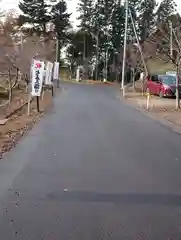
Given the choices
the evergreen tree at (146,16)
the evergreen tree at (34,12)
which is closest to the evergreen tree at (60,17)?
the evergreen tree at (34,12)

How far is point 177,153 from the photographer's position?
10414 millimetres

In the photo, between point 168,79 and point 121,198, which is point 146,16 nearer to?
point 168,79

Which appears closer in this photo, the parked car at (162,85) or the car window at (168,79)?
the parked car at (162,85)

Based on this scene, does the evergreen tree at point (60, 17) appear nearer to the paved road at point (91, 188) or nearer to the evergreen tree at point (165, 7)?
the evergreen tree at point (165, 7)

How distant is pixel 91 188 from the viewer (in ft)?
22.6

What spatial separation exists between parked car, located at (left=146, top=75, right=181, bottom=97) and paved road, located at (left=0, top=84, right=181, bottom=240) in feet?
70.6

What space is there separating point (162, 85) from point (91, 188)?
1132 inches

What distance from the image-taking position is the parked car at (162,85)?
34250mm

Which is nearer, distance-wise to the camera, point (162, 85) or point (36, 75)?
point (36, 75)

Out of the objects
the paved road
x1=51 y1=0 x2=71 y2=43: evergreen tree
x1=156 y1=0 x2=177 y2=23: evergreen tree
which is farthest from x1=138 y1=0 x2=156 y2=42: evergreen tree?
the paved road

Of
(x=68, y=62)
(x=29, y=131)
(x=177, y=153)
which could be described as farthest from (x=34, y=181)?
(x=68, y=62)

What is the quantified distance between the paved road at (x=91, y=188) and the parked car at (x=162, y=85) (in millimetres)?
21523

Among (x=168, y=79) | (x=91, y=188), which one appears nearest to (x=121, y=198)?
(x=91, y=188)

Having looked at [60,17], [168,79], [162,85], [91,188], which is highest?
[60,17]
